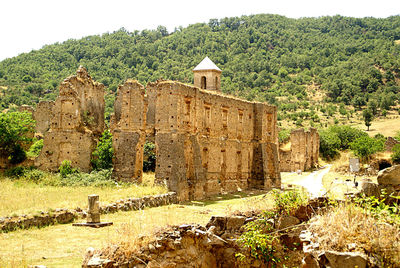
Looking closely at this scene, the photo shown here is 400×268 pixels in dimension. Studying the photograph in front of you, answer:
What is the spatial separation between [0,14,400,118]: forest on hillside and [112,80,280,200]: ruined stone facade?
37.5m

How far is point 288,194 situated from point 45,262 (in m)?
6.79

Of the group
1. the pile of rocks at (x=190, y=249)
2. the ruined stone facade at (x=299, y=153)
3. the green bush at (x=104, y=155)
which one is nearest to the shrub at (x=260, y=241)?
the pile of rocks at (x=190, y=249)

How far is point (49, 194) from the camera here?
19.9m

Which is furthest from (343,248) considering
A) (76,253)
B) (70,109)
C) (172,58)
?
(172,58)

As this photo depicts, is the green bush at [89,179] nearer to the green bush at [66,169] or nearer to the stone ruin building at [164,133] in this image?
the green bush at [66,169]

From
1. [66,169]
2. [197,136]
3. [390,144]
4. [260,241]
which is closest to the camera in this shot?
[260,241]

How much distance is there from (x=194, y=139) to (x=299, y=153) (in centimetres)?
2725

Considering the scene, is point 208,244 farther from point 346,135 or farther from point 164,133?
point 346,135

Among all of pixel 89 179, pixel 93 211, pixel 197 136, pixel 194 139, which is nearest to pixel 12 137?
pixel 89 179

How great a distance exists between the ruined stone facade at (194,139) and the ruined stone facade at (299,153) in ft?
51.9

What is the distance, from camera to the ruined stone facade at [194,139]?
2416 centimetres

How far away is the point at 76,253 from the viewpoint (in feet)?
38.3

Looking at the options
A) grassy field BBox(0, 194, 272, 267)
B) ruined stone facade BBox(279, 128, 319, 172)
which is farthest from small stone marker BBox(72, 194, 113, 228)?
ruined stone facade BBox(279, 128, 319, 172)

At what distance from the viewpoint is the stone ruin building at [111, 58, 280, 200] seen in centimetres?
2420
